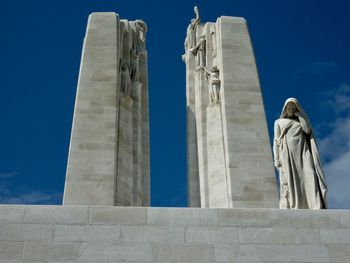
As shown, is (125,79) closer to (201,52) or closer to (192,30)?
(201,52)

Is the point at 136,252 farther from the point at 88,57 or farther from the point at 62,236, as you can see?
the point at 88,57

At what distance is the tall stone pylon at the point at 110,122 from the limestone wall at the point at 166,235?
5117 mm

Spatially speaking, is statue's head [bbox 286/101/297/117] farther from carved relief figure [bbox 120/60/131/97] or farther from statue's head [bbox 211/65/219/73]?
carved relief figure [bbox 120/60/131/97]

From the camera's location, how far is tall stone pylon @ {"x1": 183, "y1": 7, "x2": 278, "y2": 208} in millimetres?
16078

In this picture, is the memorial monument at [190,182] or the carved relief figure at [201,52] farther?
the carved relief figure at [201,52]

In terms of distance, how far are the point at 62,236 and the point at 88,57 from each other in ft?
30.7

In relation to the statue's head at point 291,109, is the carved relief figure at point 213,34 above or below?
above

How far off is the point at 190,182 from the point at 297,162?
21.9 feet

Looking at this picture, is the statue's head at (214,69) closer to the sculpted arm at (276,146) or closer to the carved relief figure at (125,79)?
the carved relief figure at (125,79)

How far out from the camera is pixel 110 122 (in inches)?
663

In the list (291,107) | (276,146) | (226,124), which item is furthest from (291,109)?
(226,124)

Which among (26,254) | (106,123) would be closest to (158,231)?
(26,254)

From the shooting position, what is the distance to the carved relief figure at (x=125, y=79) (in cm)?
1859

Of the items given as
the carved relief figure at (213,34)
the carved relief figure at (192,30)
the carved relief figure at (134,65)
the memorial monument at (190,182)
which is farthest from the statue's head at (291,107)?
the carved relief figure at (192,30)
